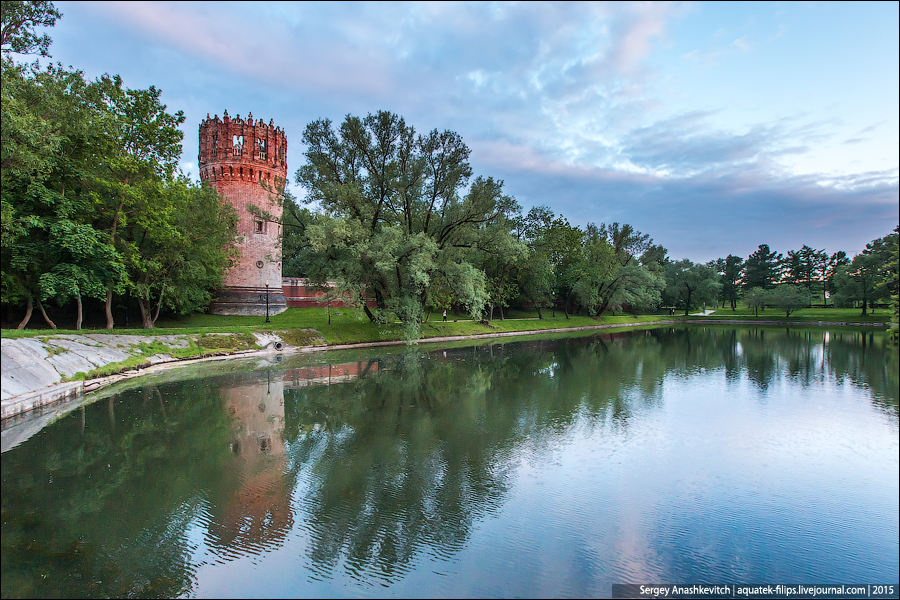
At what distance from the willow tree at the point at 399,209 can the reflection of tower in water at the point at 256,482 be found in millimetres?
13757

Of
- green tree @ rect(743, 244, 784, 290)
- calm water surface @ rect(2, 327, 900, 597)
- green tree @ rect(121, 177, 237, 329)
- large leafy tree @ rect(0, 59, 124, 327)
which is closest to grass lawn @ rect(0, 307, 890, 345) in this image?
green tree @ rect(121, 177, 237, 329)

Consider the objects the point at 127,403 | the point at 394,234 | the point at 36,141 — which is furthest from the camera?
the point at 394,234

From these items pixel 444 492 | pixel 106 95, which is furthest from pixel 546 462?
pixel 106 95

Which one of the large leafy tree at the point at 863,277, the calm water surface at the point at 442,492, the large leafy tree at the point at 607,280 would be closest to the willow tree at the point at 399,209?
the calm water surface at the point at 442,492

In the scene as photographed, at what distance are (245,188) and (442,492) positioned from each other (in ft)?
111

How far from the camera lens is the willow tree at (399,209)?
26.7 meters

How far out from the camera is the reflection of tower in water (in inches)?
234

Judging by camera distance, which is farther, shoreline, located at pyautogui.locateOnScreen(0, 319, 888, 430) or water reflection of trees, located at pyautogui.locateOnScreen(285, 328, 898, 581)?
shoreline, located at pyautogui.locateOnScreen(0, 319, 888, 430)

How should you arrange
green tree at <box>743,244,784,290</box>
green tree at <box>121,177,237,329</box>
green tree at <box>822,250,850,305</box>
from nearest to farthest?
green tree at <box>121,177,237,329</box>
green tree at <box>822,250,850,305</box>
green tree at <box>743,244,784,290</box>

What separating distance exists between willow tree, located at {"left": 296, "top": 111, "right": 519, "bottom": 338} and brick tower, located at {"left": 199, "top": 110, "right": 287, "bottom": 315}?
830 centimetres

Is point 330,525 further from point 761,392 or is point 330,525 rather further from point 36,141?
point 36,141

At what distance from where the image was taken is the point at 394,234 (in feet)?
84.7

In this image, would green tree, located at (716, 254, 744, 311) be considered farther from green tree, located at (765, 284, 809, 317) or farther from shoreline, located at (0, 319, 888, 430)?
shoreline, located at (0, 319, 888, 430)

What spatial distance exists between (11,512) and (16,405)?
21.5ft
